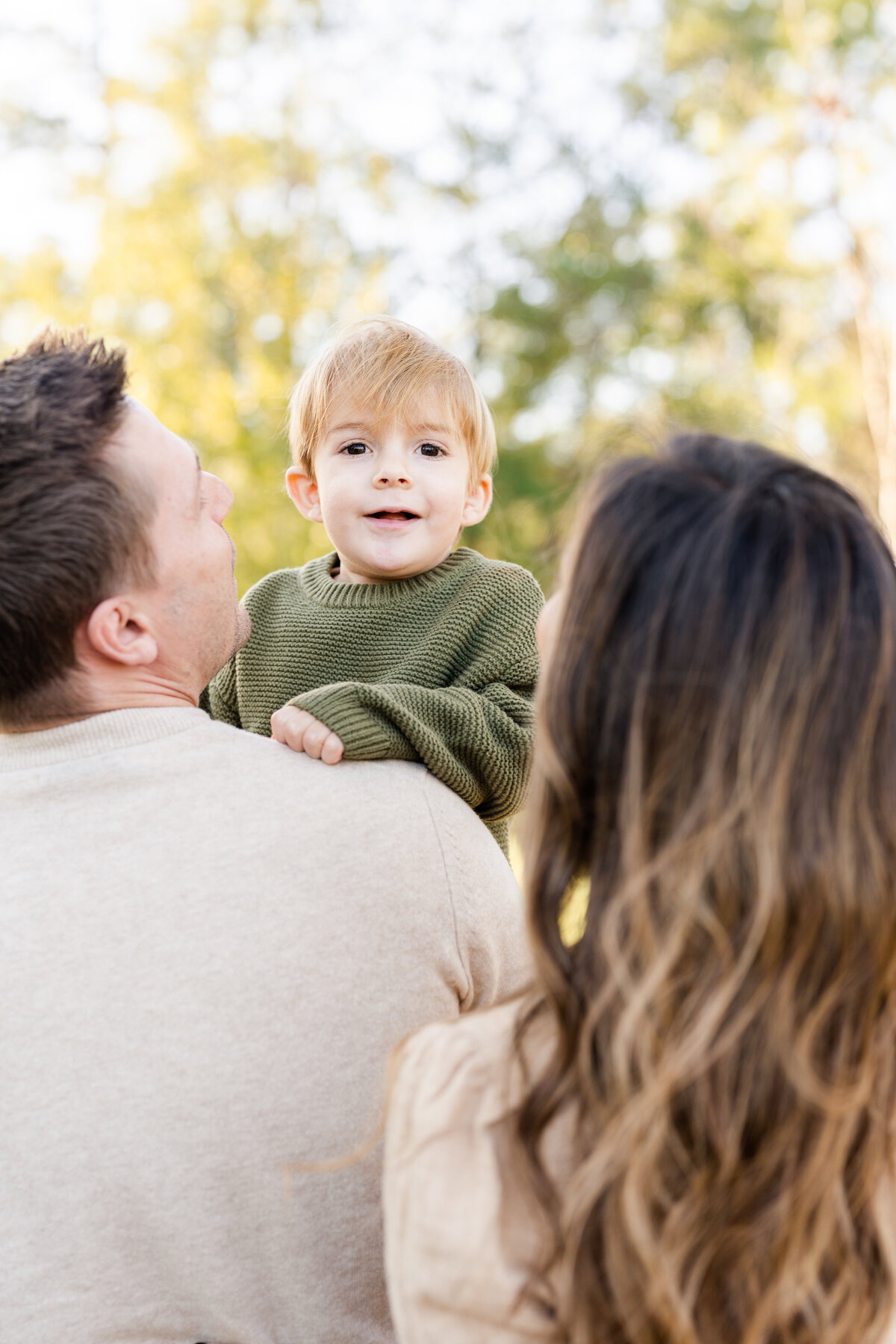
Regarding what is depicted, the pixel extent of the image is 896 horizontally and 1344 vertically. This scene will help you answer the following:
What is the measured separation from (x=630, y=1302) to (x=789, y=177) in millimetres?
15967

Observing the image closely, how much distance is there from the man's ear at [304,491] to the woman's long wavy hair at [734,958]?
1406 mm

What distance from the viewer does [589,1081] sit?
1049 millimetres

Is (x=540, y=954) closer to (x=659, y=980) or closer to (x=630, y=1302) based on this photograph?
(x=659, y=980)

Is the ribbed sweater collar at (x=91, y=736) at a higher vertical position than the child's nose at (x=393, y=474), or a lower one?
lower

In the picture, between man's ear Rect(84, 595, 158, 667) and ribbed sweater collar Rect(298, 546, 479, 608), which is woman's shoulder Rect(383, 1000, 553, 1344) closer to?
man's ear Rect(84, 595, 158, 667)

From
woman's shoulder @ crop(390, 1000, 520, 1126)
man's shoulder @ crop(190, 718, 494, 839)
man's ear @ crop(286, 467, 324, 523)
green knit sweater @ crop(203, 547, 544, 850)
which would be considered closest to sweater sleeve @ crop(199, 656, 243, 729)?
green knit sweater @ crop(203, 547, 544, 850)

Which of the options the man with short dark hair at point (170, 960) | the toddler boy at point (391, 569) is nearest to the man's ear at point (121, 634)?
the man with short dark hair at point (170, 960)

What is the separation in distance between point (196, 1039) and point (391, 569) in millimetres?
1009

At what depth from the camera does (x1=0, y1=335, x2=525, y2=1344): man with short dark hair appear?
1378mm

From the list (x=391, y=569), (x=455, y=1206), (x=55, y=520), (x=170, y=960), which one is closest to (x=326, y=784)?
(x=170, y=960)

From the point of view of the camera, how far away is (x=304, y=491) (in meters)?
2.42

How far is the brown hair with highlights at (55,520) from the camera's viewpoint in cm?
150

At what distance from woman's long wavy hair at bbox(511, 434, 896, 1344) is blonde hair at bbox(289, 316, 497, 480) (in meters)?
1.20

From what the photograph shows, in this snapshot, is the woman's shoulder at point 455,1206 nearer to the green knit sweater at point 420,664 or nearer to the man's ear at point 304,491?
the green knit sweater at point 420,664
